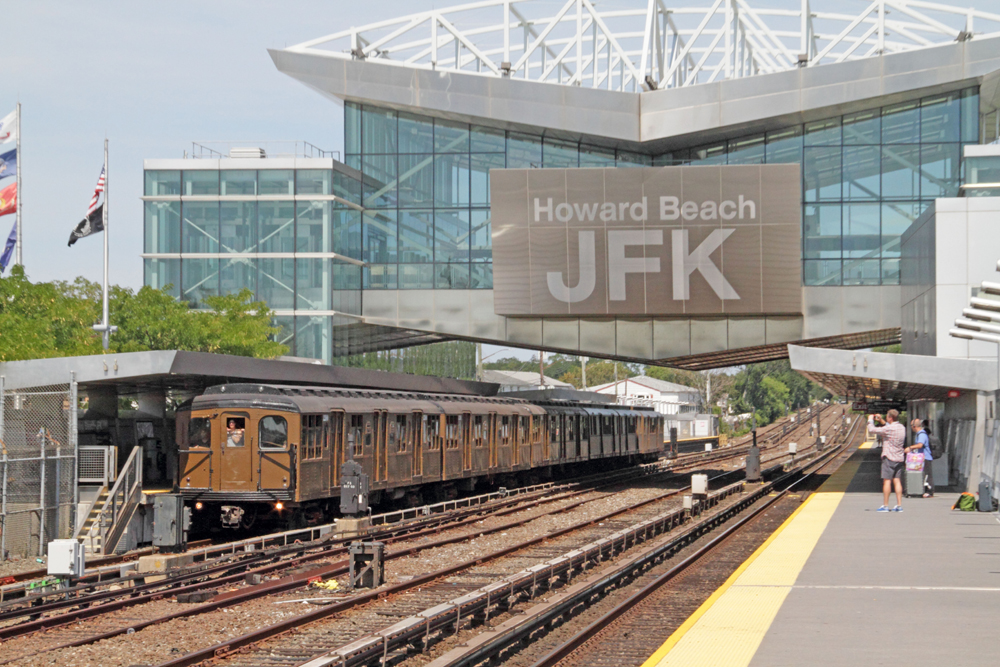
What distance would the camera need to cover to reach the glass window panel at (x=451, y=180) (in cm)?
4319

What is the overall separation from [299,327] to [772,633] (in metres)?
33.2

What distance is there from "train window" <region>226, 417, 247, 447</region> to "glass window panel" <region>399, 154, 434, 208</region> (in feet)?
75.7

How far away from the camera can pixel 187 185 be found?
140 feet

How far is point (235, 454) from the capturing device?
2116cm

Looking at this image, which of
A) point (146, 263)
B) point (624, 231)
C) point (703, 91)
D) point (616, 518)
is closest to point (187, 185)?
point (146, 263)

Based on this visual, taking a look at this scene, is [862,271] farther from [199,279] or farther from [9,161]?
[9,161]

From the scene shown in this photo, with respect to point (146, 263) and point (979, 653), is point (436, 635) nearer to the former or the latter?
point (979, 653)

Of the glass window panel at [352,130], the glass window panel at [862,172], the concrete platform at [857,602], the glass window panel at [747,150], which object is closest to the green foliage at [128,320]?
the glass window panel at [352,130]

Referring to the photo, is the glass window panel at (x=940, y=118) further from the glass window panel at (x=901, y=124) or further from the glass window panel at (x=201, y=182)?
the glass window panel at (x=201, y=182)

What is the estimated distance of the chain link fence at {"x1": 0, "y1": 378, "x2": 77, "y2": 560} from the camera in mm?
19281

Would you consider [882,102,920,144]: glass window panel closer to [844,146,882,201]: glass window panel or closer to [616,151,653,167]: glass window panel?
[844,146,882,201]: glass window panel

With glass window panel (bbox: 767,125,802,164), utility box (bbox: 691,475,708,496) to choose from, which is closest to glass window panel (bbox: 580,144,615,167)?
glass window panel (bbox: 767,125,802,164)

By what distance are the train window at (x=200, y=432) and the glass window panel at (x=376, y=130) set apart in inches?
940

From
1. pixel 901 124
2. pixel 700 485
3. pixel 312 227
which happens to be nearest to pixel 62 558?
pixel 700 485
